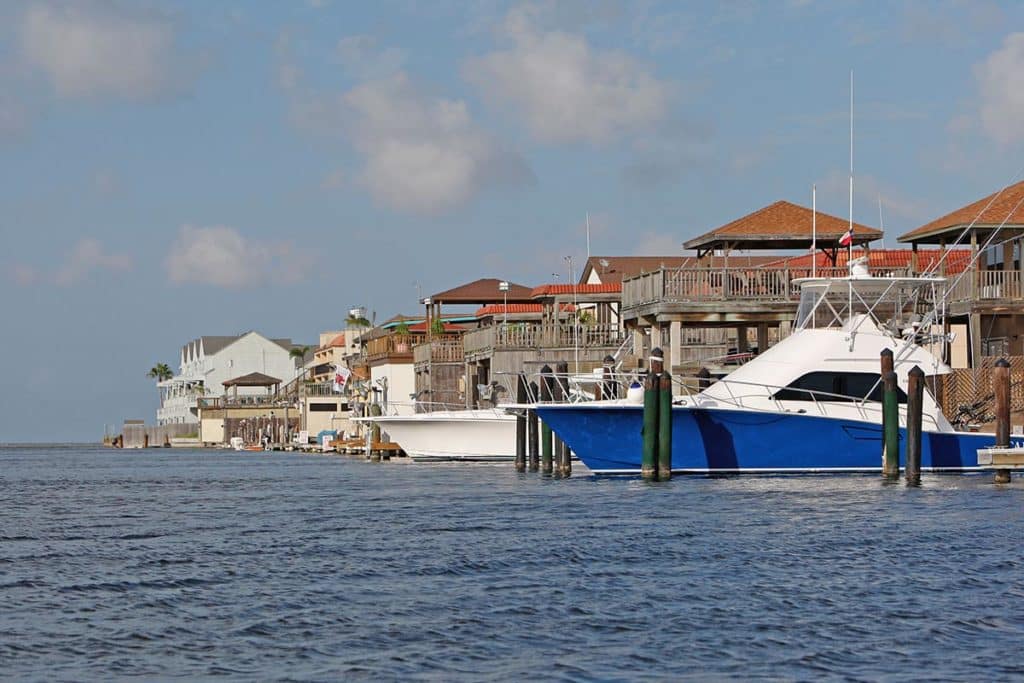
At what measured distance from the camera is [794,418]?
35.5 m

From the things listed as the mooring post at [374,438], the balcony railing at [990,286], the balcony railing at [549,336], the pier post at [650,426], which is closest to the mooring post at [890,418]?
the pier post at [650,426]

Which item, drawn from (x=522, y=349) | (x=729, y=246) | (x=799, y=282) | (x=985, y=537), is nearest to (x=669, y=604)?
(x=985, y=537)

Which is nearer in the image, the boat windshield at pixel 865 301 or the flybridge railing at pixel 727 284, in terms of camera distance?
the boat windshield at pixel 865 301

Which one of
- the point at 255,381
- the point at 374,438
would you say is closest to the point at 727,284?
the point at 374,438

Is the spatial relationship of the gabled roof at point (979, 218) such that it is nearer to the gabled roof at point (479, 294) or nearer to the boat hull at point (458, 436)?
the boat hull at point (458, 436)

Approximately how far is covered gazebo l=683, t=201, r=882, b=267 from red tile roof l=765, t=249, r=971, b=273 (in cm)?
177

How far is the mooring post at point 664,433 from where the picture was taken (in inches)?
1345

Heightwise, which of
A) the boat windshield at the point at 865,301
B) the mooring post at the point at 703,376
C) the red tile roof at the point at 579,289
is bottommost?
the mooring post at the point at 703,376

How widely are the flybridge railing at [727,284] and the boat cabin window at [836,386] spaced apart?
30.1ft

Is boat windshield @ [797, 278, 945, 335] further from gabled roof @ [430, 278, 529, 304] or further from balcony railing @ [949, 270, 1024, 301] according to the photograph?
gabled roof @ [430, 278, 529, 304]

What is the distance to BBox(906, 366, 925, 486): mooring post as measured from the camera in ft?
107

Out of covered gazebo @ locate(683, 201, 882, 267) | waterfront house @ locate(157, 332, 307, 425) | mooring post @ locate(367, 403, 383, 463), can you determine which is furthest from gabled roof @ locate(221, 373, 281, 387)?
covered gazebo @ locate(683, 201, 882, 267)

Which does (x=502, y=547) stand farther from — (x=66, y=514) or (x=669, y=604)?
(x=66, y=514)

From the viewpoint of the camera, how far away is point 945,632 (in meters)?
15.8
